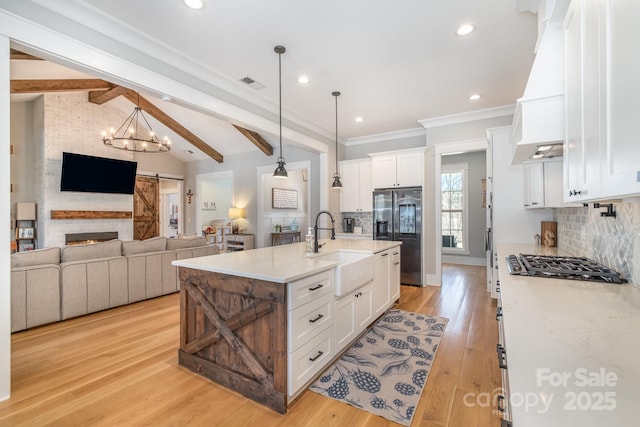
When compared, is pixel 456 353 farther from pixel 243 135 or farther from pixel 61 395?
pixel 243 135

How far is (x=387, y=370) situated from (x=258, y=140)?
585cm

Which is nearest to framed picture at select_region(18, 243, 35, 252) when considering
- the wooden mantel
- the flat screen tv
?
the wooden mantel

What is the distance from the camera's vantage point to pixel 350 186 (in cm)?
609

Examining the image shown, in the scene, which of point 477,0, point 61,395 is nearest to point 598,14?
point 477,0

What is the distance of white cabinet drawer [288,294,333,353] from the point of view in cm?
193

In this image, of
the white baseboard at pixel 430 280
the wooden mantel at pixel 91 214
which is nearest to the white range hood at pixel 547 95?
the white baseboard at pixel 430 280

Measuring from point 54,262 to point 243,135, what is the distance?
456 centimetres

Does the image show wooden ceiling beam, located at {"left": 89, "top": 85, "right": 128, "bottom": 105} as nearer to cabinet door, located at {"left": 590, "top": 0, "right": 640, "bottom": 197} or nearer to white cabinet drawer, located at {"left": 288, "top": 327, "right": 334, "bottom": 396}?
white cabinet drawer, located at {"left": 288, "top": 327, "right": 334, "bottom": 396}

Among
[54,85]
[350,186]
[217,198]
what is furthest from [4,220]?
[217,198]

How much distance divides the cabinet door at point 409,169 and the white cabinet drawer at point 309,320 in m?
3.42

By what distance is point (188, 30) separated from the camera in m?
2.65

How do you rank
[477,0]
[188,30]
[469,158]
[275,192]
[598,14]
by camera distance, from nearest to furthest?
1. [598,14]
2. [477,0]
3. [188,30]
4. [469,158]
5. [275,192]

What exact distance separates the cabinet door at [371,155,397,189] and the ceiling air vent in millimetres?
2656

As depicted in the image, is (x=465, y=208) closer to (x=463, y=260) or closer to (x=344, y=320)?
(x=463, y=260)
